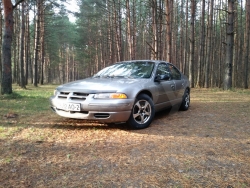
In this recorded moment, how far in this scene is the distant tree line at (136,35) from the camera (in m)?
12.4

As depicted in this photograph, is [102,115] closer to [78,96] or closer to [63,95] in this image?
[78,96]

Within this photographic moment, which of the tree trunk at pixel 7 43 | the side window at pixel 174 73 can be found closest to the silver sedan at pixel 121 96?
the side window at pixel 174 73

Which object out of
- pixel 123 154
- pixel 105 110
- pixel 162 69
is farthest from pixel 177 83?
pixel 123 154

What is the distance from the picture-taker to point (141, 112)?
4352 millimetres

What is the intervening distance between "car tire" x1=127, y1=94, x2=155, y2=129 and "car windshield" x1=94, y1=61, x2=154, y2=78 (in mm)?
736

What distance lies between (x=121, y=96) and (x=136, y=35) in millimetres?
26989

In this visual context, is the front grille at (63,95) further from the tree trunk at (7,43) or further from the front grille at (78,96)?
the tree trunk at (7,43)

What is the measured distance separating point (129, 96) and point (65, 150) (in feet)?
5.00

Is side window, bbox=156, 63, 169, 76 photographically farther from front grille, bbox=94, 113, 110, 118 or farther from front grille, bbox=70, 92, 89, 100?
front grille, bbox=70, 92, 89, 100

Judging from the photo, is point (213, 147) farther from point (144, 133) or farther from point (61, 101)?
point (61, 101)

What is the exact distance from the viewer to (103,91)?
394 cm

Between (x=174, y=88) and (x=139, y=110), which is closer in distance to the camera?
(x=139, y=110)

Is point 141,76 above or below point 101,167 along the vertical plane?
above

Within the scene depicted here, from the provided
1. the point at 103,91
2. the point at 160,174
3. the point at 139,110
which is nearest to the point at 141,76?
the point at 139,110
